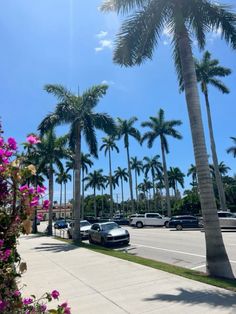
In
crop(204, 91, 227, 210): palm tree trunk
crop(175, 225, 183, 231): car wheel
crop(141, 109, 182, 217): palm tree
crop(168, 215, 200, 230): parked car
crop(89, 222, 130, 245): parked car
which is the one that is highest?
crop(141, 109, 182, 217): palm tree

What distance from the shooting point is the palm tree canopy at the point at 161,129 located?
2016 inches

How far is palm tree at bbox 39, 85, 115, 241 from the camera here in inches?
1086

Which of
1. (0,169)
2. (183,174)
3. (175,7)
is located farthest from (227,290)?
(183,174)

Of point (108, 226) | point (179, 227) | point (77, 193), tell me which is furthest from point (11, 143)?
point (179, 227)

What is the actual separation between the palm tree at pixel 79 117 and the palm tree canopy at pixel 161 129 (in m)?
24.2

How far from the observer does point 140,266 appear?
11438 mm

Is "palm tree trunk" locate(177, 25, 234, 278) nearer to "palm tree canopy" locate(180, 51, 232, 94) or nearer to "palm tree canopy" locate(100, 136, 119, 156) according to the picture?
"palm tree canopy" locate(180, 51, 232, 94)

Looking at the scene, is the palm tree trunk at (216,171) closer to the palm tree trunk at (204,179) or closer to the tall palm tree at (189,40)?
the tall palm tree at (189,40)

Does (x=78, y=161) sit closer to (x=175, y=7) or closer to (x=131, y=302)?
(x=175, y=7)

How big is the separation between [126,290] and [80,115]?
68.1 feet

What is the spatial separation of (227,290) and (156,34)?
9.28 meters

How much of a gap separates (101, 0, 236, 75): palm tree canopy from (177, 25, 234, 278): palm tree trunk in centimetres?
79

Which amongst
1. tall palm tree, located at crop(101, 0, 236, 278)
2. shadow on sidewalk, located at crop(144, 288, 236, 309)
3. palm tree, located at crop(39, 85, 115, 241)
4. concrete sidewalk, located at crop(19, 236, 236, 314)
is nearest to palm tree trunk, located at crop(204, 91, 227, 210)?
palm tree, located at crop(39, 85, 115, 241)

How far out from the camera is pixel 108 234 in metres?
21.6
